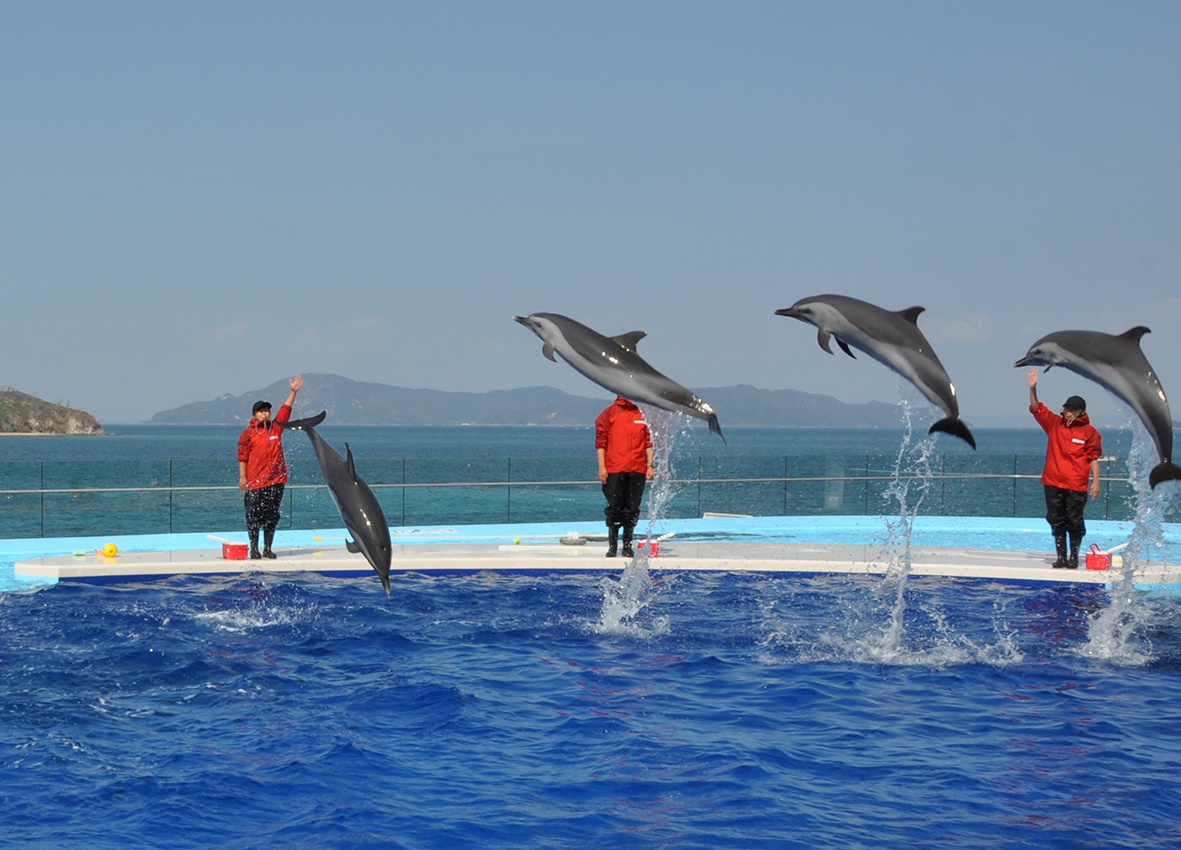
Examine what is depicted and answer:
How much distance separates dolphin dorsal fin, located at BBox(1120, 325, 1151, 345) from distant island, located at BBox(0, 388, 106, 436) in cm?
17612

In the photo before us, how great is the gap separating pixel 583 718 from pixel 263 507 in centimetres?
580

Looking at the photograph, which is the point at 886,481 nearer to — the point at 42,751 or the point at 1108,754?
the point at 1108,754

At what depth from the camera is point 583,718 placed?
22.9 ft

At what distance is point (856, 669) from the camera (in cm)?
821

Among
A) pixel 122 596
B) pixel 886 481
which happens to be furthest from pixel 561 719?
pixel 886 481

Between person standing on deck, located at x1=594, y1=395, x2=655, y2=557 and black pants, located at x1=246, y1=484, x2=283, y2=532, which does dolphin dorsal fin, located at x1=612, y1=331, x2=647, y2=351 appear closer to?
person standing on deck, located at x1=594, y1=395, x2=655, y2=557

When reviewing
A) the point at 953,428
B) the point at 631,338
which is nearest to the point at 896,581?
the point at 631,338

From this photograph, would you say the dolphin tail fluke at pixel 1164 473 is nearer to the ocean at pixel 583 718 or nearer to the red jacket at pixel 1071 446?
the ocean at pixel 583 718

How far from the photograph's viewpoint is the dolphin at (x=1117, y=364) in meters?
6.62

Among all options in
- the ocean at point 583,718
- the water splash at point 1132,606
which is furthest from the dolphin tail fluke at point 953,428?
the water splash at point 1132,606

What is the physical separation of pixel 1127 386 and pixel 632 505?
6103 mm

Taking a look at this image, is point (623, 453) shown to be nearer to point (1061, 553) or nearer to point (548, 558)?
point (548, 558)

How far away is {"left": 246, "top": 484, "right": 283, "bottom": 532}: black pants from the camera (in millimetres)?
11672

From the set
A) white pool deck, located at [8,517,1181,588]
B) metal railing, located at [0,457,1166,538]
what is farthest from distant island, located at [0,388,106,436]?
white pool deck, located at [8,517,1181,588]
